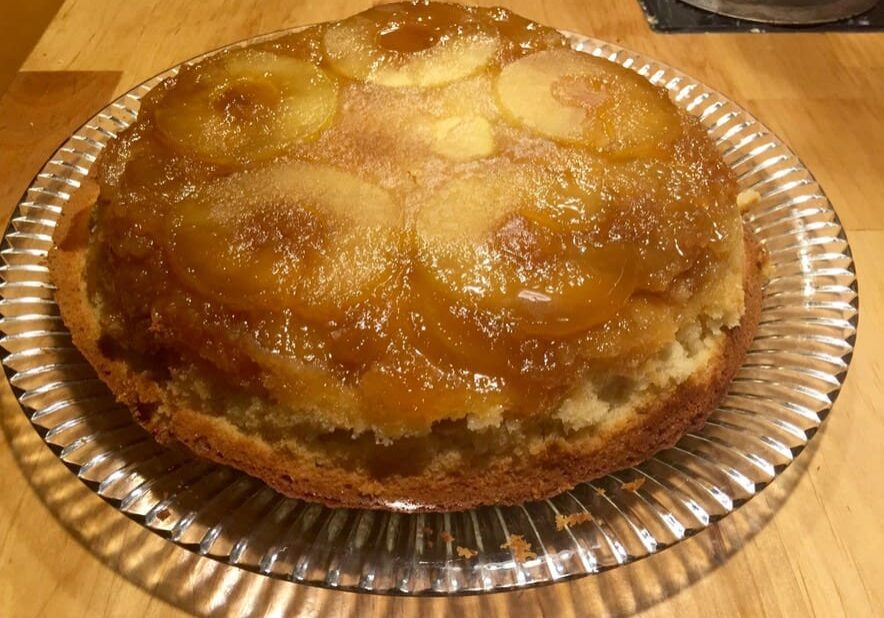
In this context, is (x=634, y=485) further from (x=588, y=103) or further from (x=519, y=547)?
(x=588, y=103)

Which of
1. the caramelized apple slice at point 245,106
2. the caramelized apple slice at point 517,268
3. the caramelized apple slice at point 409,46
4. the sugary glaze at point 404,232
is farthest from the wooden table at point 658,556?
the caramelized apple slice at point 409,46

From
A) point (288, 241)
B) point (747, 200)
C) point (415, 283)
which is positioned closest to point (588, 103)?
point (747, 200)

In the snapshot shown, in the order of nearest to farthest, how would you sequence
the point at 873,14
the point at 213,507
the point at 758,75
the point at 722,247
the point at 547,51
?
the point at 213,507 → the point at 722,247 → the point at 547,51 → the point at 758,75 → the point at 873,14

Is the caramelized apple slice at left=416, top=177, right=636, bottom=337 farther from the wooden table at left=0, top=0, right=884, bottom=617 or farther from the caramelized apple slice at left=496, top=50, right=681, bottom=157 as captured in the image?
the wooden table at left=0, top=0, right=884, bottom=617

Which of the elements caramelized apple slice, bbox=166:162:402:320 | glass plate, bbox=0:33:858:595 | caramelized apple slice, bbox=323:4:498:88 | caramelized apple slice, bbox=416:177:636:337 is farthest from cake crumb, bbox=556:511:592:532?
caramelized apple slice, bbox=323:4:498:88

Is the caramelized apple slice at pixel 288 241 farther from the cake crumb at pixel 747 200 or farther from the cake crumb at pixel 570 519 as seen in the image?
the cake crumb at pixel 747 200

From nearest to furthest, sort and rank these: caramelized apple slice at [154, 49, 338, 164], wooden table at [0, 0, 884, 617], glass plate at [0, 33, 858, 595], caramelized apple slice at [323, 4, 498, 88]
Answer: glass plate at [0, 33, 858, 595], wooden table at [0, 0, 884, 617], caramelized apple slice at [154, 49, 338, 164], caramelized apple slice at [323, 4, 498, 88]

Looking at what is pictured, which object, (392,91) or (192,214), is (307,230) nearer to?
(192,214)

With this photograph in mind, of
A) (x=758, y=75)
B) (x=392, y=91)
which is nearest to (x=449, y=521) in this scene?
(x=392, y=91)
